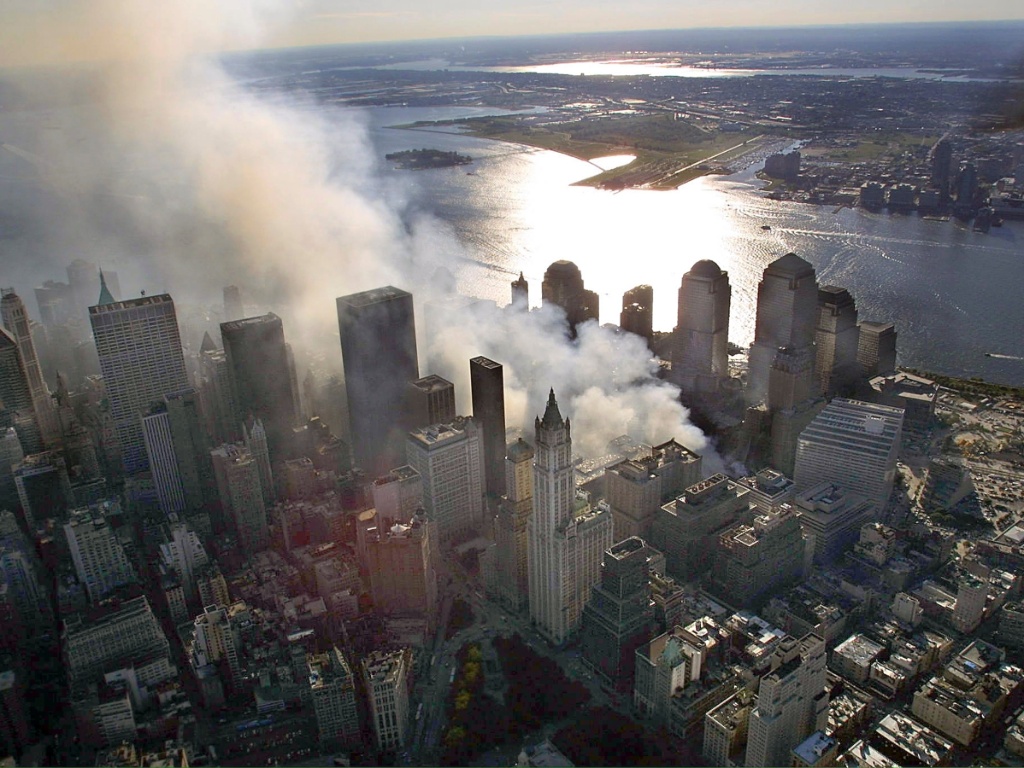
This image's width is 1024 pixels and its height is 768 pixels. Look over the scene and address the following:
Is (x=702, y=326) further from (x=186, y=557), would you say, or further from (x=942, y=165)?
(x=942, y=165)

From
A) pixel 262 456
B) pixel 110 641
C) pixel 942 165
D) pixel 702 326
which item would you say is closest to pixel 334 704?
pixel 110 641

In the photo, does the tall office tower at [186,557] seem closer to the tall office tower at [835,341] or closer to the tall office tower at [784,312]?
the tall office tower at [784,312]

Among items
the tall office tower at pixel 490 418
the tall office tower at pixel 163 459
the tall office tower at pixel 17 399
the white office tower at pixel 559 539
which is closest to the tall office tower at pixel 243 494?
the tall office tower at pixel 163 459

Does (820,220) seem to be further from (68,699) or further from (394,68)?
(68,699)

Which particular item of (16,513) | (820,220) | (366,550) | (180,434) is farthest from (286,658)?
(820,220)

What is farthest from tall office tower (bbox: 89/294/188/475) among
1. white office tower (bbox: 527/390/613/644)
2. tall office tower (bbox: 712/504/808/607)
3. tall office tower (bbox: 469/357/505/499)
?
tall office tower (bbox: 712/504/808/607)

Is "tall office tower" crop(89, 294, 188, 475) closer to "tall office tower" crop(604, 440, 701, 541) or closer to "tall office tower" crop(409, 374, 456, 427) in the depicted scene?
"tall office tower" crop(409, 374, 456, 427)

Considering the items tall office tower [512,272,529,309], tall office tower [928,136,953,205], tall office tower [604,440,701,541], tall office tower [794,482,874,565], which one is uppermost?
tall office tower [928,136,953,205]
